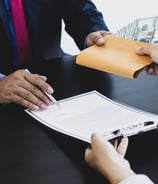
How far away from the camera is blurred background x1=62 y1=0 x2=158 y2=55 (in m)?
2.49

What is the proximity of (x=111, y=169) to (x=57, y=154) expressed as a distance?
0.47ft

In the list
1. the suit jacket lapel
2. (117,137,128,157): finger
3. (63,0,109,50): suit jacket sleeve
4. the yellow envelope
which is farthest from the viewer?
(63,0,109,50): suit jacket sleeve

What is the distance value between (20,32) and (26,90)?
0.48 m

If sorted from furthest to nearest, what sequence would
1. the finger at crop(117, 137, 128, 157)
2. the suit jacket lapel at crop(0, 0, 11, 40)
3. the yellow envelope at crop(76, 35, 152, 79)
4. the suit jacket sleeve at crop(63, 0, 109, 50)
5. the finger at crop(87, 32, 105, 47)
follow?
the suit jacket sleeve at crop(63, 0, 109, 50) < the suit jacket lapel at crop(0, 0, 11, 40) < the finger at crop(87, 32, 105, 47) < the yellow envelope at crop(76, 35, 152, 79) < the finger at crop(117, 137, 128, 157)

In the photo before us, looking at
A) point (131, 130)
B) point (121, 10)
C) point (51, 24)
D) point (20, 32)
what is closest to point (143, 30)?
point (51, 24)

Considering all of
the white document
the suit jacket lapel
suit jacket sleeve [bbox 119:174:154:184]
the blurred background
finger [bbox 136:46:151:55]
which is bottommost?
the blurred background

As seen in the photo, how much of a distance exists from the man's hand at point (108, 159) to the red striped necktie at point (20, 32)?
0.76 metres

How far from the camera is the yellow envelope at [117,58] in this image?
2.79 feet

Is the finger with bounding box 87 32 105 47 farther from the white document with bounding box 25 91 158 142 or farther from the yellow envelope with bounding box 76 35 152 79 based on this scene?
the white document with bounding box 25 91 158 142

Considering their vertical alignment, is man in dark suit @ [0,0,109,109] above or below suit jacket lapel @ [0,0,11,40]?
below

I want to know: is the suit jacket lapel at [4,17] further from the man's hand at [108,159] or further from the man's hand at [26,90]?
the man's hand at [108,159]

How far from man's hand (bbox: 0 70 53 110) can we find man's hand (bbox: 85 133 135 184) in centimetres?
25

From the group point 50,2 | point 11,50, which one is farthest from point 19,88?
point 50,2

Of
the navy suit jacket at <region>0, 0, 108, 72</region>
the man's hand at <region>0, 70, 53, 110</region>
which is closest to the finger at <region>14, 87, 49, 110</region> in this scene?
the man's hand at <region>0, 70, 53, 110</region>
